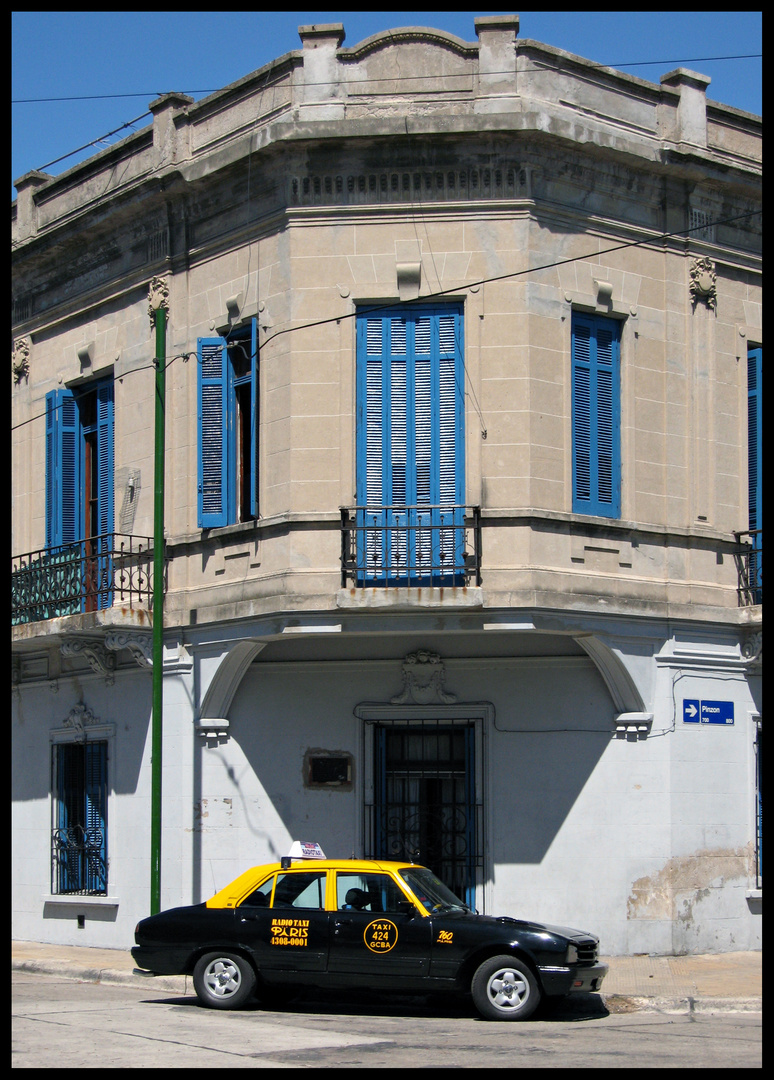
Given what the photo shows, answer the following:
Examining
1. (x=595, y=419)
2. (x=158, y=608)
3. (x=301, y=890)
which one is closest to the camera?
(x=301, y=890)

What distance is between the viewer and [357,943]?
44.8 ft

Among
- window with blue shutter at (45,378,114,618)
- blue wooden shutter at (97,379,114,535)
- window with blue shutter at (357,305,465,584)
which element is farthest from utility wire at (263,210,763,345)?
window with blue shutter at (45,378,114,618)

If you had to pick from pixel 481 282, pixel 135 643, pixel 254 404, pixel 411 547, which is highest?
pixel 481 282

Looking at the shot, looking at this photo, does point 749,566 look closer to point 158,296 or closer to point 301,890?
point 301,890

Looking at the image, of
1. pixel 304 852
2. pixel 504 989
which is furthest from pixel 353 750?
pixel 504 989

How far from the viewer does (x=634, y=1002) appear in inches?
564

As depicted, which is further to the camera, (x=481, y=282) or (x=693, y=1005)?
(x=481, y=282)

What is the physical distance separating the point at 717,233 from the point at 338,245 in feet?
16.9

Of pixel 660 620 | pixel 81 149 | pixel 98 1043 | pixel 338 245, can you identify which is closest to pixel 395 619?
pixel 660 620

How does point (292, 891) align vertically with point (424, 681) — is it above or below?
below

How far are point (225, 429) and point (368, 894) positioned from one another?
276 inches

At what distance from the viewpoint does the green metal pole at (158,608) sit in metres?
17.9

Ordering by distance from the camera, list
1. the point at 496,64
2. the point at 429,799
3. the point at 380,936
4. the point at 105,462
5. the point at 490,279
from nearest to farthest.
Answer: the point at 380,936
the point at 490,279
the point at 496,64
the point at 429,799
the point at 105,462
